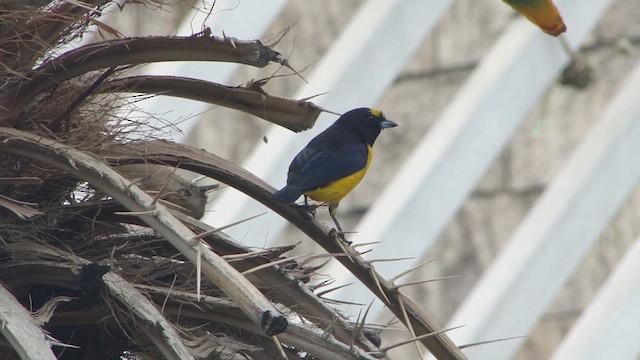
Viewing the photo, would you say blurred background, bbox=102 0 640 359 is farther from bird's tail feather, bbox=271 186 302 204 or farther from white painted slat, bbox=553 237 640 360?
bird's tail feather, bbox=271 186 302 204

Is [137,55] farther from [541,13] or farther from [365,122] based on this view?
[365,122]

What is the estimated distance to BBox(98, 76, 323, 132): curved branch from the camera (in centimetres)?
171

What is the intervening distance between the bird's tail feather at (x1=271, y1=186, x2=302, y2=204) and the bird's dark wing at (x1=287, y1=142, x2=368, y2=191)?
0.24m

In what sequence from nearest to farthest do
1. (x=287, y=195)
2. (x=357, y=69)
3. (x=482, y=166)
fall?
(x=287, y=195)
(x=357, y=69)
(x=482, y=166)

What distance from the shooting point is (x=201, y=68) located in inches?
124

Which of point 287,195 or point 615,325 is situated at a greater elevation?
point 287,195

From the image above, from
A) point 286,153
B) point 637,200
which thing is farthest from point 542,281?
point 637,200

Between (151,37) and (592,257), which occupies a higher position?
(151,37)

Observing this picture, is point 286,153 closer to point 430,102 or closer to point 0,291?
point 0,291

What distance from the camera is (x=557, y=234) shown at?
11.4 ft

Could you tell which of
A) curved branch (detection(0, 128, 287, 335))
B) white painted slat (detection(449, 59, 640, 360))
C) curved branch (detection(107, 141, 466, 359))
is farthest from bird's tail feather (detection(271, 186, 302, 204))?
white painted slat (detection(449, 59, 640, 360))

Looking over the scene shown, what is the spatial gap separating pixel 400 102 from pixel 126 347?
4.02 meters

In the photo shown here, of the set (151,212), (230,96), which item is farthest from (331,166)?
(151,212)

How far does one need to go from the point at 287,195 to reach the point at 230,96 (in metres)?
0.19
